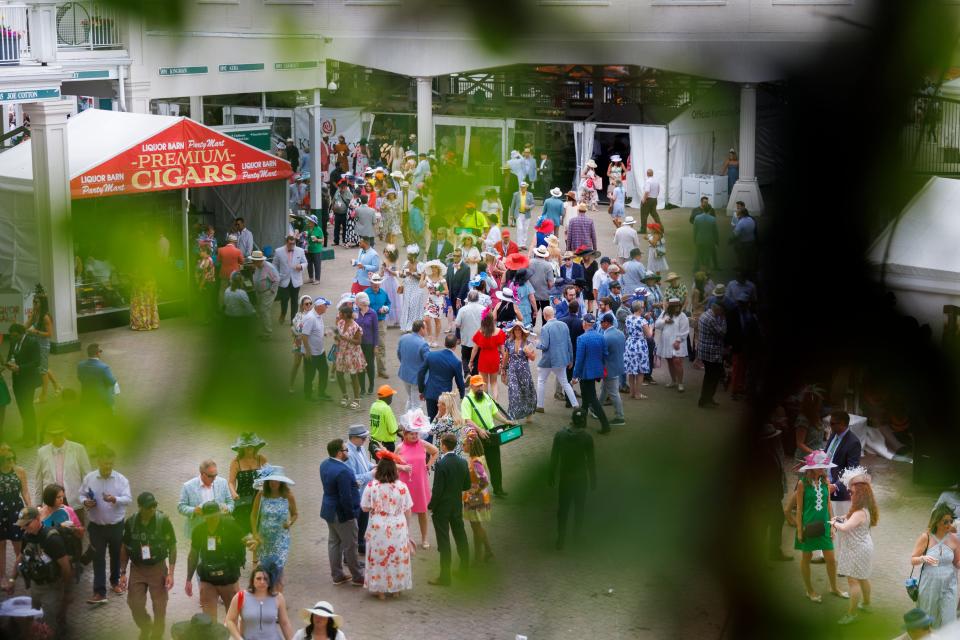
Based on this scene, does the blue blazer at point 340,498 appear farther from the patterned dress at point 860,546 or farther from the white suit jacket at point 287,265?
the white suit jacket at point 287,265

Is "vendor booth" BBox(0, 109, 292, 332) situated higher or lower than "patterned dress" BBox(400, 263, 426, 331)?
higher

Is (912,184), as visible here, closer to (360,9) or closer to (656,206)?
(656,206)

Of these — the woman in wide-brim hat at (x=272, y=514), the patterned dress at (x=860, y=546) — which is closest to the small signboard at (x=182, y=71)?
the woman in wide-brim hat at (x=272, y=514)

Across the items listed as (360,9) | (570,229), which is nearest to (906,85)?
(360,9)

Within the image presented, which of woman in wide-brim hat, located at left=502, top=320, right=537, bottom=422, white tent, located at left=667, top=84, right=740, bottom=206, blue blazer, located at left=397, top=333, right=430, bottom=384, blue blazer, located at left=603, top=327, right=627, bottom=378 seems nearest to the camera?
white tent, located at left=667, top=84, right=740, bottom=206

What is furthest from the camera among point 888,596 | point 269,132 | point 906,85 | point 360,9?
point 888,596

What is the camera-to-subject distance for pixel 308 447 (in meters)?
1.62

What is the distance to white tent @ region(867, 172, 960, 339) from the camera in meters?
1.28

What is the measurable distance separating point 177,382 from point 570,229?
0.88 m

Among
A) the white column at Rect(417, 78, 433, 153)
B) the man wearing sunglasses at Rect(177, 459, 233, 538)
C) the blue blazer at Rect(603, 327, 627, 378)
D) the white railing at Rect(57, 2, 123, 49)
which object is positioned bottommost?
the man wearing sunglasses at Rect(177, 459, 233, 538)

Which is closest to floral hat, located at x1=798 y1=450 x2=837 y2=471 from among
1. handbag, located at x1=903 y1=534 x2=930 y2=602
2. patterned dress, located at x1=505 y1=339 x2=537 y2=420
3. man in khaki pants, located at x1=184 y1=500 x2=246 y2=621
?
patterned dress, located at x1=505 y1=339 x2=537 y2=420

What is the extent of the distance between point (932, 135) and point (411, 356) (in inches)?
359

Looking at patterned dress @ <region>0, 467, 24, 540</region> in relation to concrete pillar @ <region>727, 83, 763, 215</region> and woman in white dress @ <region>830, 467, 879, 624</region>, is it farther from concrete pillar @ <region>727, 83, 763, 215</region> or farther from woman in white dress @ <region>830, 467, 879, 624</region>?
concrete pillar @ <region>727, 83, 763, 215</region>

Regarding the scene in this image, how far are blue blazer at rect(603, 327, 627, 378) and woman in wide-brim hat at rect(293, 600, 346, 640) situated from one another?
4.01 m
